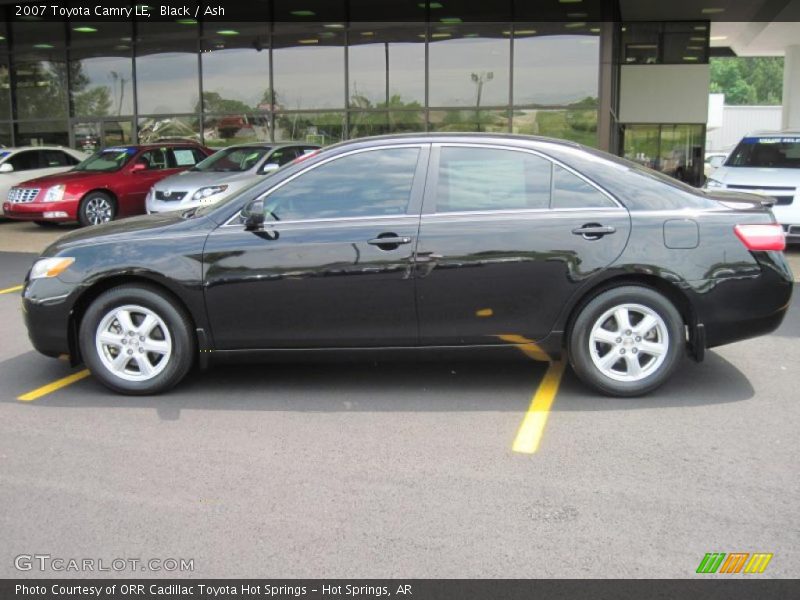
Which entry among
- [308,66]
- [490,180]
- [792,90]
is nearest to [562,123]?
[308,66]

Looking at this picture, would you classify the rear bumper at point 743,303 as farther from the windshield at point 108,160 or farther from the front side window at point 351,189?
the windshield at point 108,160

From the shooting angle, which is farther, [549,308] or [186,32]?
[186,32]

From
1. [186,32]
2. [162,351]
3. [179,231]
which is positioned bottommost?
[162,351]

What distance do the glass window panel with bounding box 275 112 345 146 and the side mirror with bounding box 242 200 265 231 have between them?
15055 mm

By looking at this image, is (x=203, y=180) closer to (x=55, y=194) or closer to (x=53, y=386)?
(x=55, y=194)

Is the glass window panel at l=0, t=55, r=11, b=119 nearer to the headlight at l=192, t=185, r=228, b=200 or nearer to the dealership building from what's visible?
the dealership building

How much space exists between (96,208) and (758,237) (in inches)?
484

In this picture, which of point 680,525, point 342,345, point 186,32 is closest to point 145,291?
point 342,345

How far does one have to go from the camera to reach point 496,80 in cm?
1898

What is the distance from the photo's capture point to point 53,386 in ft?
18.4

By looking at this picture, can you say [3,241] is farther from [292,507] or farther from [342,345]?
[292,507]

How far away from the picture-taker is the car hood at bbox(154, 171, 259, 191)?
43.7 feet

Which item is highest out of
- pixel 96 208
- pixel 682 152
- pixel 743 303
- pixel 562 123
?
pixel 562 123
